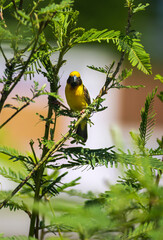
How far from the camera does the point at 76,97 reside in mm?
1188

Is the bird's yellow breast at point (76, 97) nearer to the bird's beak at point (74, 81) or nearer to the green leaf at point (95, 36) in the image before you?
the bird's beak at point (74, 81)

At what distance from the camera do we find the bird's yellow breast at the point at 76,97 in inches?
45.4

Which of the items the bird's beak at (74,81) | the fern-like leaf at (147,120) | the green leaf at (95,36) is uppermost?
the bird's beak at (74,81)

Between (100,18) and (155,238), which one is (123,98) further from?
(155,238)

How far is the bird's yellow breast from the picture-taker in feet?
3.79

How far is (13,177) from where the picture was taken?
0.34m

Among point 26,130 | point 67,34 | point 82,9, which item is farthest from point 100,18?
point 67,34

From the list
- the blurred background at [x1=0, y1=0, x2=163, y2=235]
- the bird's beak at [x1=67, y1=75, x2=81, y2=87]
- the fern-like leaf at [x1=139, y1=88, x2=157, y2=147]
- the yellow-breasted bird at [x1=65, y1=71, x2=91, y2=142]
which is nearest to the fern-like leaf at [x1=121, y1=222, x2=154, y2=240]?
the fern-like leaf at [x1=139, y1=88, x2=157, y2=147]

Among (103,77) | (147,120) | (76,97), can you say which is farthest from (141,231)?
(103,77)

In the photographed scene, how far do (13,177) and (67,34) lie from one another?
14 centimetres

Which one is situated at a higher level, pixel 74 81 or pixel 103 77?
pixel 103 77

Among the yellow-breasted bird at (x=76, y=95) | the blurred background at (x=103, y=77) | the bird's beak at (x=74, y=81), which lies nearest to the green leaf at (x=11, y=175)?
the yellow-breasted bird at (x=76, y=95)

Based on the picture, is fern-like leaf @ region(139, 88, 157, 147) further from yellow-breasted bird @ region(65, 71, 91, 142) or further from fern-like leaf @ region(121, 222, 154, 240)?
yellow-breasted bird @ region(65, 71, 91, 142)

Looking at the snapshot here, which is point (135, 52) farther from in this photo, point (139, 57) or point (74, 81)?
point (74, 81)
